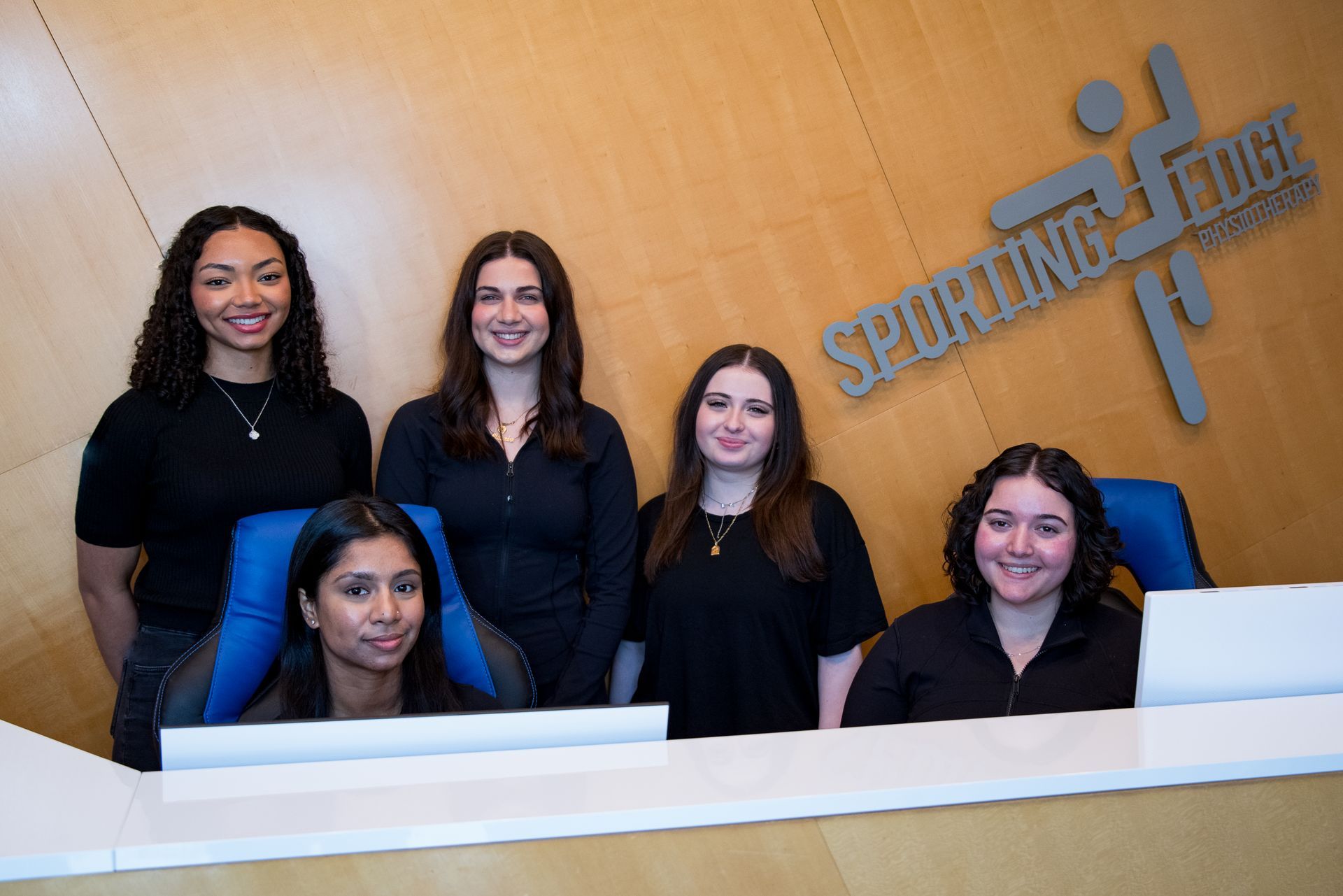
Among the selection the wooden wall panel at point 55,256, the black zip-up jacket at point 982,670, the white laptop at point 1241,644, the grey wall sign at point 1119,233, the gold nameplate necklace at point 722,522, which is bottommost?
the black zip-up jacket at point 982,670

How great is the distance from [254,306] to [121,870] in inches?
61.3

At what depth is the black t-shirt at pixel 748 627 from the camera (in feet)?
8.44

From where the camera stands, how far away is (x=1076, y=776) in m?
1.32

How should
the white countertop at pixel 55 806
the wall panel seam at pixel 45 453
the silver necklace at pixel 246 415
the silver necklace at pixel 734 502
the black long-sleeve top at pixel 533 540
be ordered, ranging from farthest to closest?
the wall panel seam at pixel 45 453 < the silver necklace at pixel 734 502 < the black long-sleeve top at pixel 533 540 < the silver necklace at pixel 246 415 < the white countertop at pixel 55 806

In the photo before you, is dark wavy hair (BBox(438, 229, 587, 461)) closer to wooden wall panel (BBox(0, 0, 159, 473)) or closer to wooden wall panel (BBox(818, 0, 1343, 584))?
wooden wall panel (BBox(0, 0, 159, 473))

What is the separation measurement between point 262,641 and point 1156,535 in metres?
1.84

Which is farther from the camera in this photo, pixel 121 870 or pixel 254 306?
pixel 254 306

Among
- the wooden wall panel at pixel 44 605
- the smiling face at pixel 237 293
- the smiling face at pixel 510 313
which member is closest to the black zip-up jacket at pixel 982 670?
the smiling face at pixel 510 313

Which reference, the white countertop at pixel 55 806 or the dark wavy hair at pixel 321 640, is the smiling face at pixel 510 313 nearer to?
the dark wavy hair at pixel 321 640

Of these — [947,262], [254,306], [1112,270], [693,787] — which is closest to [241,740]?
[693,787]

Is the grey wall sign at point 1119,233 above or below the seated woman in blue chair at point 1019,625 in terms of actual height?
above

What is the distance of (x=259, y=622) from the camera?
2096 mm

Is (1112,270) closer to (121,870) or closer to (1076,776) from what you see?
(1076,776)

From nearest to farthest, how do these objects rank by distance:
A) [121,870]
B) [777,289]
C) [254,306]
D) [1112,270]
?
[121,870] < [254,306] < [777,289] < [1112,270]
